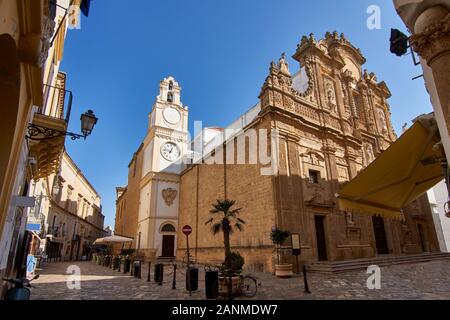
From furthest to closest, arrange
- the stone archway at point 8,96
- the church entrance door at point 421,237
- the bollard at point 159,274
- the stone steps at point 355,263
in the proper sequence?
the church entrance door at point 421,237 < the stone steps at point 355,263 < the bollard at point 159,274 < the stone archway at point 8,96

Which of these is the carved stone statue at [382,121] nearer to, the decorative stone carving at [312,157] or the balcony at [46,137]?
the decorative stone carving at [312,157]

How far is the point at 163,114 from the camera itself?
25938 millimetres

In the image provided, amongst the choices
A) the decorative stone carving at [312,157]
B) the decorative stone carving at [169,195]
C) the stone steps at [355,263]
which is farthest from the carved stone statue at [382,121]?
the decorative stone carving at [169,195]

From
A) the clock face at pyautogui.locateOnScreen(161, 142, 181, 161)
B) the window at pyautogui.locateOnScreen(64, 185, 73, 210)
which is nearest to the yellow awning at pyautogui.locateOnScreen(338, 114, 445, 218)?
the clock face at pyautogui.locateOnScreen(161, 142, 181, 161)

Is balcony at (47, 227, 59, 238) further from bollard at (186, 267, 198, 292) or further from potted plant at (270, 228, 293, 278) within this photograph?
bollard at (186, 267, 198, 292)

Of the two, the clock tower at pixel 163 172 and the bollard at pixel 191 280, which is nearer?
the bollard at pixel 191 280

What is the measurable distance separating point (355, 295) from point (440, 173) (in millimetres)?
3924

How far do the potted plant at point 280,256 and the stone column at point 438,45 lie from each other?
972 cm

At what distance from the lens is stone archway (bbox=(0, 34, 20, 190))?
3051 mm

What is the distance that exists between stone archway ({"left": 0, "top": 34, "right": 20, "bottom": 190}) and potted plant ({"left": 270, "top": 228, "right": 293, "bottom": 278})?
10.1 m

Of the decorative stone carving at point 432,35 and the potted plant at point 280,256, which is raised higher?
the decorative stone carving at point 432,35

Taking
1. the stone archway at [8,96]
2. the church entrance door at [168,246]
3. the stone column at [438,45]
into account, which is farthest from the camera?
the church entrance door at [168,246]

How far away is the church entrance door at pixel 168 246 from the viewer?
74.5 feet
